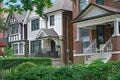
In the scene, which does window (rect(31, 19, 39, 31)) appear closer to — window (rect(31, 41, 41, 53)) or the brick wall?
window (rect(31, 41, 41, 53))

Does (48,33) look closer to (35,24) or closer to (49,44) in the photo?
(49,44)

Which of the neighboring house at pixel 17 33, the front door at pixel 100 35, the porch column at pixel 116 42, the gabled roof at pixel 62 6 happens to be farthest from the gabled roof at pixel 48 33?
the porch column at pixel 116 42

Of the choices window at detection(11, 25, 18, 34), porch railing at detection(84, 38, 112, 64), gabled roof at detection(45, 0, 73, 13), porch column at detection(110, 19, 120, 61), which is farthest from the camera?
window at detection(11, 25, 18, 34)

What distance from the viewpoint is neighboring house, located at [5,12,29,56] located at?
165 feet

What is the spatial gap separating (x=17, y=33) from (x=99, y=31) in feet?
76.5

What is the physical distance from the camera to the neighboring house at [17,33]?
50.2 metres

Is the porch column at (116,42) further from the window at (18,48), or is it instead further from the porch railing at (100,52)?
the window at (18,48)

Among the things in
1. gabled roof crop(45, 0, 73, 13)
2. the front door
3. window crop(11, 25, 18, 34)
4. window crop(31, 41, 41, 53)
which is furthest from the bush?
window crop(11, 25, 18, 34)

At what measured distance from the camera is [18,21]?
51.1 metres

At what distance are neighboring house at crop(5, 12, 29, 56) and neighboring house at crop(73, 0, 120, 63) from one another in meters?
17.2

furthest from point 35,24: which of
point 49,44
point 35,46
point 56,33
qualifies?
point 56,33

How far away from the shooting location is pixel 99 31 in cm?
3142

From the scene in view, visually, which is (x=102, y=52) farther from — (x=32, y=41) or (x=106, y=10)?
(x=32, y=41)

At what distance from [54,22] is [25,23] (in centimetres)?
788
